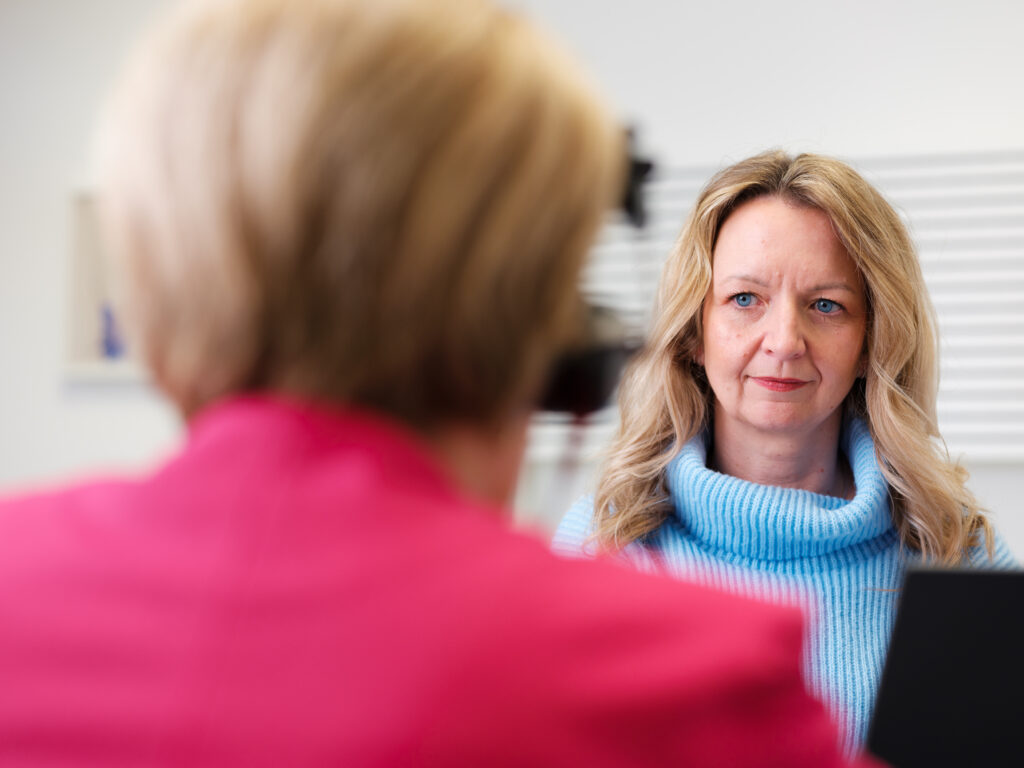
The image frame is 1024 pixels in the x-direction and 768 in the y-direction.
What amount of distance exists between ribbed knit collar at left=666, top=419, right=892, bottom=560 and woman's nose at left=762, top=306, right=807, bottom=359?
0.20 m

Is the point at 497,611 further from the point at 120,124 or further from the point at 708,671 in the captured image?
the point at 120,124

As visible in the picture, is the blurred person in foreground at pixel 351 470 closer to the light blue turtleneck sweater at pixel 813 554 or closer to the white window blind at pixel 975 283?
the light blue turtleneck sweater at pixel 813 554

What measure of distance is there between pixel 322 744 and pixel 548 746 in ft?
0.34

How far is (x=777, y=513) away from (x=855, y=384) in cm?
30

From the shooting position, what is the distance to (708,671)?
0.57m

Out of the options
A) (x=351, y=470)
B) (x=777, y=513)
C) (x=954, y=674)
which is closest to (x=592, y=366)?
(x=351, y=470)

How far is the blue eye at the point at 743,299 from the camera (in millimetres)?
1771

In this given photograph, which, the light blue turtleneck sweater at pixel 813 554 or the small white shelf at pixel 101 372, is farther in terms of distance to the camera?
the small white shelf at pixel 101 372

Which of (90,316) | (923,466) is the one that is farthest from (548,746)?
(90,316)

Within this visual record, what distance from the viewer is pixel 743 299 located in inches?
Result: 69.9

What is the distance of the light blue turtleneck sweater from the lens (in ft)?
5.25

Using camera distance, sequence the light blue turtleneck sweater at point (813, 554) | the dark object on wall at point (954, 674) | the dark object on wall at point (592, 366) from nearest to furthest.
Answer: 1. the dark object on wall at point (592, 366)
2. the dark object on wall at point (954, 674)
3. the light blue turtleneck sweater at point (813, 554)

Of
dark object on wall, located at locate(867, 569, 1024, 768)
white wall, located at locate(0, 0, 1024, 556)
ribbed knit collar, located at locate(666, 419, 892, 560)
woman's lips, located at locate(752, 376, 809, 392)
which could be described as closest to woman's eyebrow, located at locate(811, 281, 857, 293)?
woman's lips, located at locate(752, 376, 809, 392)

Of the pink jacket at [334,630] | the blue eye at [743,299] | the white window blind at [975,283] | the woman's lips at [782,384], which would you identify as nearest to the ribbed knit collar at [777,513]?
the woman's lips at [782,384]
